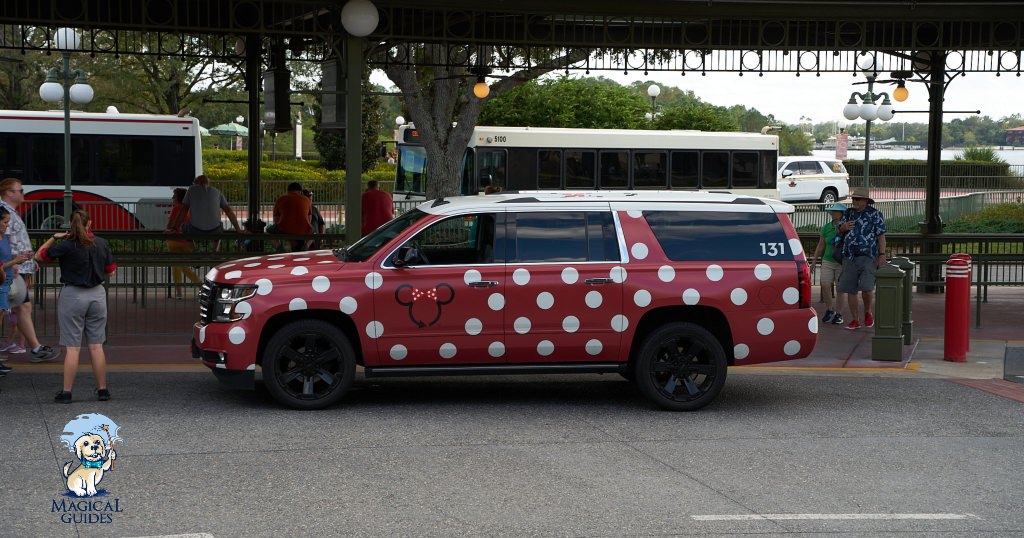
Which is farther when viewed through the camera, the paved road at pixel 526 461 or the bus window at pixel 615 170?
the bus window at pixel 615 170

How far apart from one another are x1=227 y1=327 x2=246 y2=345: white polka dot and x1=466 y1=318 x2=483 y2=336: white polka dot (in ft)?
5.96

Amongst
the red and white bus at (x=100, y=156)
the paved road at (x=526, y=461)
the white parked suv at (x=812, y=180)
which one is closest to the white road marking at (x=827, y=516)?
the paved road at (x=526, y=461)

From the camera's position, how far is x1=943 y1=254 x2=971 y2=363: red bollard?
1238 cm

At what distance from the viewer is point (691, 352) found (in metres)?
9.76

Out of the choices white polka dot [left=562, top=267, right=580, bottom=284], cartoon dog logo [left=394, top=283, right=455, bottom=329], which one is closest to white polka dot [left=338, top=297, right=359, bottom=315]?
cartoon dog logo [left=394, top=283, right=455, bottom=329]

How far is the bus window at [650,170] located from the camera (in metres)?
28.7

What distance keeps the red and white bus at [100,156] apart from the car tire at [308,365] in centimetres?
1803

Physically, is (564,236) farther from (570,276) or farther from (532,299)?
(532,299)

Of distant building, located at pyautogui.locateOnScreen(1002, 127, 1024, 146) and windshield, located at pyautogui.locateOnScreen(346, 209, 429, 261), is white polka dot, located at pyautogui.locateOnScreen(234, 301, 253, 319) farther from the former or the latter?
distant building, located at pyautogui.locateOnScreen(1002, 127, 1024, 146)

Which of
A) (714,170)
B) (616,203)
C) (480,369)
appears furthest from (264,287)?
(714,170)

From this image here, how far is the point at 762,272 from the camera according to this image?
9.76m

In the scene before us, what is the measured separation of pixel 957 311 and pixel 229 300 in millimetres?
7764

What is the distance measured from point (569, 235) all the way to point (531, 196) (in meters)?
0.56

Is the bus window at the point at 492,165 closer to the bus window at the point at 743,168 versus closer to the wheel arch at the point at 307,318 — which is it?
the bus window at the point at 743,168
